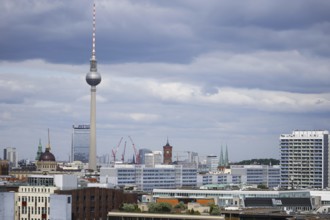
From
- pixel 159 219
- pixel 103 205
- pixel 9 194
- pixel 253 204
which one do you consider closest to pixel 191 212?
pixel 159 219

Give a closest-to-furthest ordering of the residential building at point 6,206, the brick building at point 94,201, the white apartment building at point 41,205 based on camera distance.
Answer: the white apartment building at point 41,205, the residential building at point 6,206, the brick building at point 94,201

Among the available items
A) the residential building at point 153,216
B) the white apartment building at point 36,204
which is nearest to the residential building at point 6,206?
the white apartment building at point 36,204

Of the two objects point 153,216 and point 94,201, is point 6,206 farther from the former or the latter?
point 153,216

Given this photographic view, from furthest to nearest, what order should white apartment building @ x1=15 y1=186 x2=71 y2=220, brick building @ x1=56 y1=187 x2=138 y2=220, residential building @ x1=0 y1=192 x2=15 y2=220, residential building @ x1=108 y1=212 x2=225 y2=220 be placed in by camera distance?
brick building @ x1=56 y1=187 x2=138 y2=220 < residential building @ x1=0 y1=192 x2=15 y2=220 < white apartment building @ x1=15 y1=186 x2=71 y2=220 < residential building @ x1=108 y1=212 x2=225 y2=220

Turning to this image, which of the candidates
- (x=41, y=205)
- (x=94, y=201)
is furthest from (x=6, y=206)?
(x=94, y=201)

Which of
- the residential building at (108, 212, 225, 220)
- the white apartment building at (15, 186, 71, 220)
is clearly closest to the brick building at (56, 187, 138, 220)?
the white apartment building at (15, 186, 71, 220)

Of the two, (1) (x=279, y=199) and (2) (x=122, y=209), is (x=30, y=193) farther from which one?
(1) (x=279, y=199)

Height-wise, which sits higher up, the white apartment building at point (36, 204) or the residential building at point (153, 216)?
the white apartment building at point (36, 204)

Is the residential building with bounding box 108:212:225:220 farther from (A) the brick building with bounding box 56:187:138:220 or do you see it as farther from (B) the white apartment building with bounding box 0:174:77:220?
(B) the white apartment building with bounding box 0:174:77:220

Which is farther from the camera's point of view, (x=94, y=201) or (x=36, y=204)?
(x=94, y=201)

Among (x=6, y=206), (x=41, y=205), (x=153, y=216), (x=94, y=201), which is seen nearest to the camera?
(x=41, y=205)

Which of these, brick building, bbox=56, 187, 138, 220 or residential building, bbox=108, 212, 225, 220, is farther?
brick building, bbox=56, 187, 138, 220

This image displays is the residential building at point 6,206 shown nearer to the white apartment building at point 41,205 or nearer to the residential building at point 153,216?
the white apartment building at point 41,205

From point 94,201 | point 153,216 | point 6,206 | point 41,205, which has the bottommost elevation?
point 153,216
